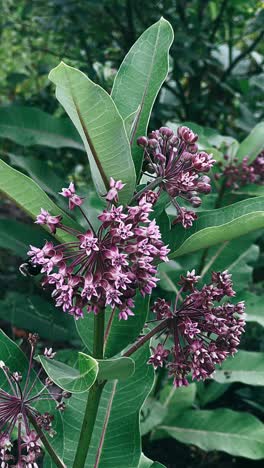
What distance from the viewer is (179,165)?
1.40m

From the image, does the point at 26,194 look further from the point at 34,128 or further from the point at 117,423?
the point at 34,128

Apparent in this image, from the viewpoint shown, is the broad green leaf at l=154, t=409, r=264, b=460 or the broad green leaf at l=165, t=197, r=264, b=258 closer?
the broad green leaf at l=165, t=197, r=264, b=258

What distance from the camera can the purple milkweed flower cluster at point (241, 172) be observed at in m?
2.39

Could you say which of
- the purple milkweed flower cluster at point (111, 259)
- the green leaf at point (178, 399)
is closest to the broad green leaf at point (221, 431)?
the green leaf at point (178, 399)

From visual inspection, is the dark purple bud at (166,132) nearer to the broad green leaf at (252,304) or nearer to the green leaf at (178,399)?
the broad green leaf at (252,304)

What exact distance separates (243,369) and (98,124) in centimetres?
158

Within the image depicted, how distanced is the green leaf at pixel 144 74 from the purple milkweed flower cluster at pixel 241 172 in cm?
92

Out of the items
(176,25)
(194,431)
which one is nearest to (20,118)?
(176,25)

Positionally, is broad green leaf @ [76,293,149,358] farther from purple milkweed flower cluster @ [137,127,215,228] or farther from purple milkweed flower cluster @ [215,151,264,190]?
purple milkweed flower cluster @ [215,151,264,190]

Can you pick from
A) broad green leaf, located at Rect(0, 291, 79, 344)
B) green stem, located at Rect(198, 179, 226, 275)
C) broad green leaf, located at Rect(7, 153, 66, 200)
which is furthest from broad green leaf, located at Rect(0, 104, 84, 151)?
green stem, located at Rect(198, 179, 226, 275)

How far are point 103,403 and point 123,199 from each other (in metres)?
0.66

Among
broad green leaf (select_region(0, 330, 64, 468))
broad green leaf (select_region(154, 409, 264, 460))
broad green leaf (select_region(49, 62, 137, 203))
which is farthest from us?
broad green leaf (select_region(154, 409, 264, 460))

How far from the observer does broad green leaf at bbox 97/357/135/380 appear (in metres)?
1.30

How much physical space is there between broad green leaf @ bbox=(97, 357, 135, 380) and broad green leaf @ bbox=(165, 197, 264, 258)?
0.25 meters
